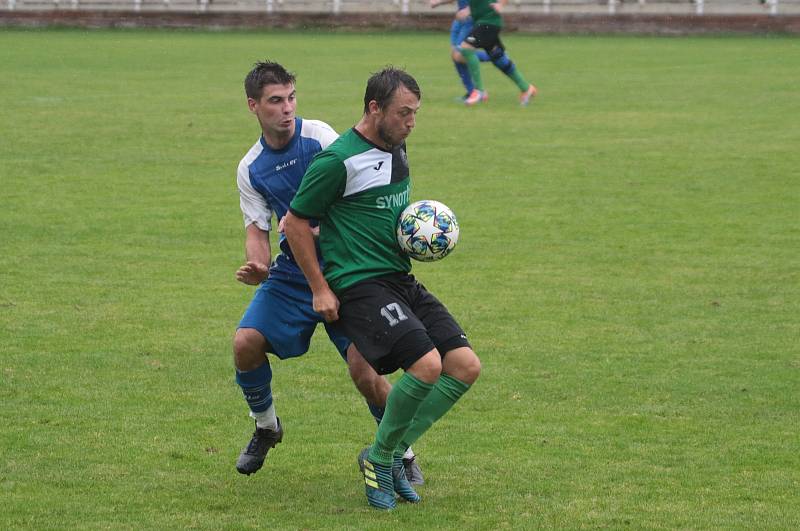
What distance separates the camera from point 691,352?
904 centimetres

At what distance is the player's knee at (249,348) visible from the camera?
20.8ft

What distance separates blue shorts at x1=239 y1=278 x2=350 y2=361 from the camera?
6.35 m

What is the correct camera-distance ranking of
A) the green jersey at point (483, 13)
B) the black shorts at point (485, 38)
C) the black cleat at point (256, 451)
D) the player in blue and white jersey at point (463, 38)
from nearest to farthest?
the black cleat at point (256, 451)
the black shorts at point (485, 38)
the green jersey at point (483, 13)
the player in blue and white jersey at point (463, 38)

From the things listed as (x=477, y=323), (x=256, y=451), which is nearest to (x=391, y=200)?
(x=256, y=451)

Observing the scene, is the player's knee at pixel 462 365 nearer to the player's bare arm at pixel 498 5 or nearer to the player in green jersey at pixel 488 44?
the player in green jersey at pixel 488 44

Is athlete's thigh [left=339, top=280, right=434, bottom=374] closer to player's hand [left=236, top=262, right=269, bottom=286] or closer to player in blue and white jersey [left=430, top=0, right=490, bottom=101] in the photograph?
player's hand [left=236, top=262, right=269, bottom=286]

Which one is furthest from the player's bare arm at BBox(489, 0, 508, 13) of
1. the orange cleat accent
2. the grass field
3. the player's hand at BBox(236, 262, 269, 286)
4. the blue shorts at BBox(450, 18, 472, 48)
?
the player's hand at BBox(236, 262, 269, 286)

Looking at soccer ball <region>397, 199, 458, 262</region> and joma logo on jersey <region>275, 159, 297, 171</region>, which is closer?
soccer ball <region>397, 199, 458, 262</region>

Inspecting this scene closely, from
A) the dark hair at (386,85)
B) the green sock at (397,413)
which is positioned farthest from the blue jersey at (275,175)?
the green sock at (397,413)

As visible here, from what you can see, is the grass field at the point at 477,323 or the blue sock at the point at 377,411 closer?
the grass field at the point at 477,323

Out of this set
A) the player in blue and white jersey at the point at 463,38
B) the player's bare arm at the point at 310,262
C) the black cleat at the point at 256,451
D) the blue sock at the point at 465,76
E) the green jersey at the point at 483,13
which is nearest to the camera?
the player's bare arm at the point at 310,262

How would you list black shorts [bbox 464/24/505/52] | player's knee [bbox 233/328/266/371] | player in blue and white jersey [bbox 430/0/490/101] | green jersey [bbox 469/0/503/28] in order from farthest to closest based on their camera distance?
player in blue and white jersey [bbox 430/0/490/101] < green jersey [bbox 469/0/503/28] < black shorts [bbox 464/24/505/52] < player's knee [bbox 233/328/266/371]

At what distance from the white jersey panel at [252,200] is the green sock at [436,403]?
1248 millimetres

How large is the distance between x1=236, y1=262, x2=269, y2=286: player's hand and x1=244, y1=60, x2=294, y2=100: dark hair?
850 millimetres
